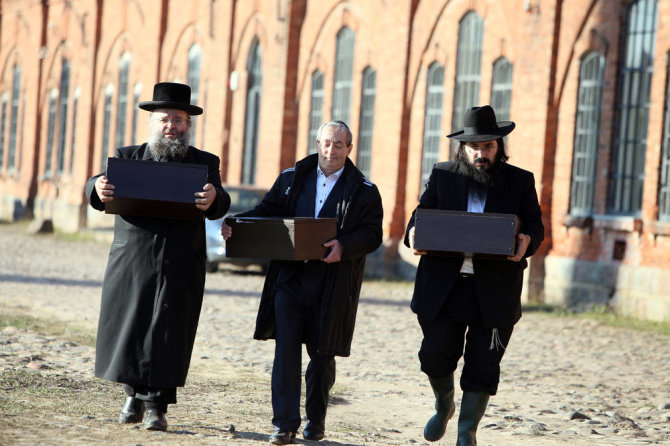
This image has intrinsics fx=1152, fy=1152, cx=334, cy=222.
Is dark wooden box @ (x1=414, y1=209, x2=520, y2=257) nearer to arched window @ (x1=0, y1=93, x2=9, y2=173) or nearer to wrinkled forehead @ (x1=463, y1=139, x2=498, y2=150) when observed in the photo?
wrinkled forehead @ (x1=463, y1=139, x2=498, y2=150)

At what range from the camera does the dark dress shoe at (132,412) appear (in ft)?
24.3

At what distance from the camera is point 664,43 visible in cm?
1688

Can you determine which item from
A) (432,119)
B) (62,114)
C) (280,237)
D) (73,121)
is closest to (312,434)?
(280,237)

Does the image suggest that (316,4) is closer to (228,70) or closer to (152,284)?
(228,70)

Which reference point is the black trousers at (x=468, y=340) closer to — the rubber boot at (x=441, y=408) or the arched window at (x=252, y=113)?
the rubber boot at (x=441, y=408)

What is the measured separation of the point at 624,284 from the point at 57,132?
25541 mm

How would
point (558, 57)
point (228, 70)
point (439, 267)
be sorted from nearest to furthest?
point (439, 267), point (558, 57), point (228, 70)

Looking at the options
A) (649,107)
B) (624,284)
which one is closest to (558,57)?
(649,107)

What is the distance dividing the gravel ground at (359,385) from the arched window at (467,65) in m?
5.42

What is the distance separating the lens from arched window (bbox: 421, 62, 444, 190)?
2223 centimetres

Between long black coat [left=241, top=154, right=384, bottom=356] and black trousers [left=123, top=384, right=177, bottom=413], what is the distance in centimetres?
67

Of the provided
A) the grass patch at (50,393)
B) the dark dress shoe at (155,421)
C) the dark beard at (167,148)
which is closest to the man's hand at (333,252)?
the dark beard at (167,148)

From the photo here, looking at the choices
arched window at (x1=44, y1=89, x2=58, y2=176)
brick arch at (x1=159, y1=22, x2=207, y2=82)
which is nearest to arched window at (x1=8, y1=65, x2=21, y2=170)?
arched window at (x1=44, y1=89, x2=58, y2=176)

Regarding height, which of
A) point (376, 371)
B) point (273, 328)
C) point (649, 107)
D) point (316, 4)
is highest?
point (316, 4)
